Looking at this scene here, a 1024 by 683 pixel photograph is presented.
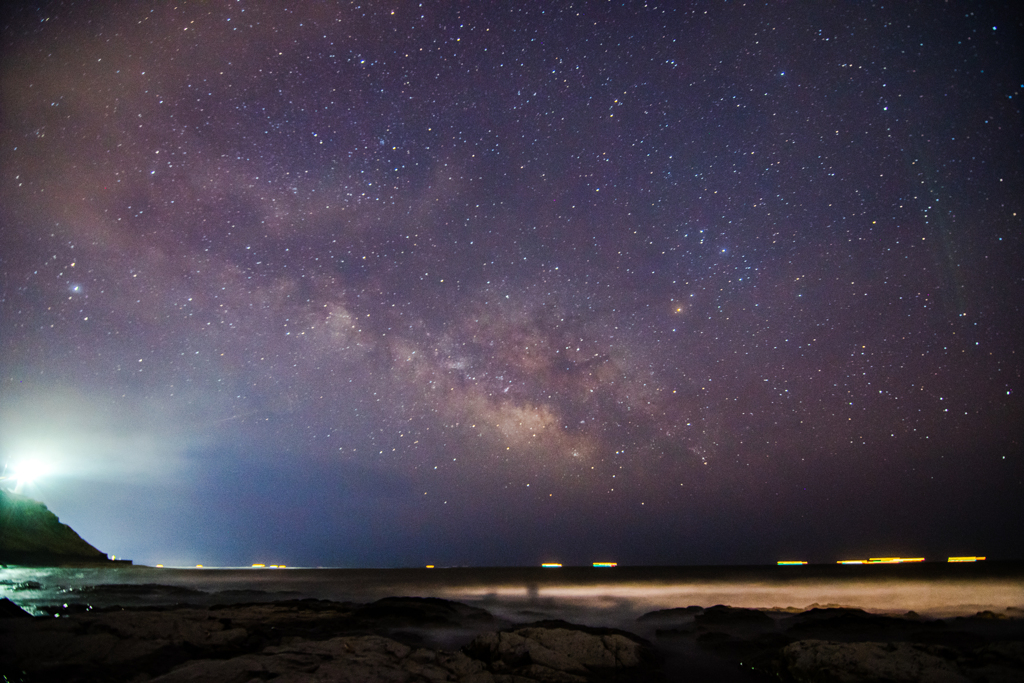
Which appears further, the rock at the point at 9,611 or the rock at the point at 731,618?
the rock at the point at 731,618

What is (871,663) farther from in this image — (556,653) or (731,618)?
(731,618)

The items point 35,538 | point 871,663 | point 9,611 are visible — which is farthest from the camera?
point 35,538

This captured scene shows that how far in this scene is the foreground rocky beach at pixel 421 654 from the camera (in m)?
7.29

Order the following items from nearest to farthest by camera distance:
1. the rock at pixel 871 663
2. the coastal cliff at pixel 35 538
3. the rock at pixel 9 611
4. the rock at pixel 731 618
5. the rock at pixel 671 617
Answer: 1. the rock at pixel 871 663
2. the rock at pixel 9 611
3. the rock at pixel 731 618
4. the rock at pixel 671 617
5. the coastal cliff at pixel 35 538

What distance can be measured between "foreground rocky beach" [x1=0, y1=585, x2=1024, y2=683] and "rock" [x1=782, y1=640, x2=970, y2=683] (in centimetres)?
3

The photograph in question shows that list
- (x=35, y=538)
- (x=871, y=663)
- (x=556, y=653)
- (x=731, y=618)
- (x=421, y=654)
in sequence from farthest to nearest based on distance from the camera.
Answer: (x=35, y=538), (x=731, y=618), (x=556, y=653), (x=421, y=654), (x=871, y=663)

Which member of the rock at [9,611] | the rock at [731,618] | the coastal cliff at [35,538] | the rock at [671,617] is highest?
the rock at [9,611]

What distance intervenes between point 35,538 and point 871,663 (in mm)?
100252

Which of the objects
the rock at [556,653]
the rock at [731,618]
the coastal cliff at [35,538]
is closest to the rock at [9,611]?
the rock at [556,653]

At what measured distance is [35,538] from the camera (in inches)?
2719

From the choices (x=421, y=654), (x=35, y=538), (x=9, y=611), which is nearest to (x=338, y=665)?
(x=421, y=654)

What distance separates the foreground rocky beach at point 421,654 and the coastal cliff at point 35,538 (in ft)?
239

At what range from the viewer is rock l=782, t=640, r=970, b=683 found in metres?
7.66

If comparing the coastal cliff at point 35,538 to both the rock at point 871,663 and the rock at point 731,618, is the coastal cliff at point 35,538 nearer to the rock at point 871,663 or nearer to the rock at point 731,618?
the rock at point 731,618
